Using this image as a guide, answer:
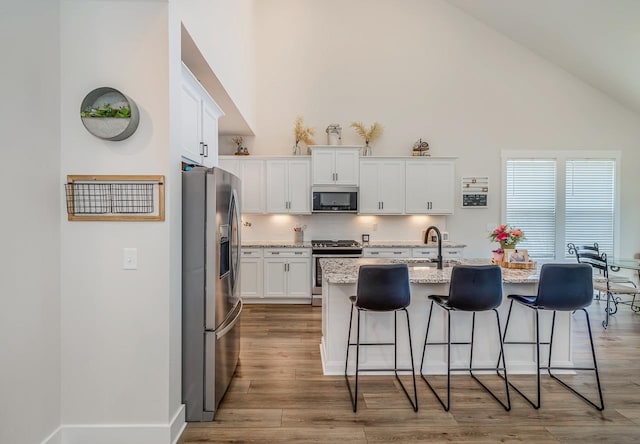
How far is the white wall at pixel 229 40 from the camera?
256cm

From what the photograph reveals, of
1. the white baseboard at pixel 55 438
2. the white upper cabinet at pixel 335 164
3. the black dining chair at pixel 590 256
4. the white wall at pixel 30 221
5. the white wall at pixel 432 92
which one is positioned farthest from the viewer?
the white wall at pixel 432 92

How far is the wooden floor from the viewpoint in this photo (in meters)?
2.09

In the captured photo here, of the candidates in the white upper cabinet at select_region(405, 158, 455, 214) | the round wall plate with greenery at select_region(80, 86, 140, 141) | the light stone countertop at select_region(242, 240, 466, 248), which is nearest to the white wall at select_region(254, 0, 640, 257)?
the white upper cabinet at select_region(405, 158, 455, 214)

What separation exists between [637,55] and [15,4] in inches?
258

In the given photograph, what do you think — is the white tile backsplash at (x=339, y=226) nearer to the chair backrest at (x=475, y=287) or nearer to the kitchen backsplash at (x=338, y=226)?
the kitchen backsplash at (x=338, y=226)

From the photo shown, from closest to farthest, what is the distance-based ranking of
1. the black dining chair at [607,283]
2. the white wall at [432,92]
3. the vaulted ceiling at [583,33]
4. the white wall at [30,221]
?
the white wall at [30,221], the vaulted ceiling at [583,33], the black dining chair at [607,283], the white wall at [432,92]

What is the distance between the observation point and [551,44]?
5137 millimetres

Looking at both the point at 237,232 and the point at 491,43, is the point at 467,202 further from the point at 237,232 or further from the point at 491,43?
the point at 237,232

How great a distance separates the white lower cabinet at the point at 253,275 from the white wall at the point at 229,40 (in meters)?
2.03

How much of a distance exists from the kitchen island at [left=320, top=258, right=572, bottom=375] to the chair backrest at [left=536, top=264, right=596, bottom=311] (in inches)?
14.3

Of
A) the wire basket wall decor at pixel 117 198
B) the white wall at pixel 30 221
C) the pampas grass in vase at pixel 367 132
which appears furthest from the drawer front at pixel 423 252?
the white wall at pixel 30 221

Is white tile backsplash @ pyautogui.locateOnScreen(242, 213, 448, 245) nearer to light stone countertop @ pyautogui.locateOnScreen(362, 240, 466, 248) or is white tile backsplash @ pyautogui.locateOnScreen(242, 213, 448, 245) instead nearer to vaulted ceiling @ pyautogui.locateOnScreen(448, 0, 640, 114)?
light stone countertop @ pyautogui.locateOnScreen(362, 240, 466, 248)

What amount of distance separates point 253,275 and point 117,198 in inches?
127

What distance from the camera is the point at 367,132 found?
5.59 meters
